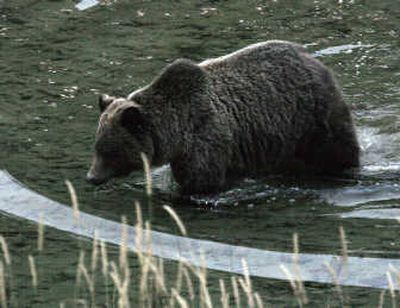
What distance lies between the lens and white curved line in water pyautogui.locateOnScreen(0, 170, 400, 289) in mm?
7750

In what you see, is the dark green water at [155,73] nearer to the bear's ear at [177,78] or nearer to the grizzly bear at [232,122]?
the grizzly bear at [232,122]

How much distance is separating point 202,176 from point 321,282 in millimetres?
1955

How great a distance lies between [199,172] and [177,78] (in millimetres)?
705

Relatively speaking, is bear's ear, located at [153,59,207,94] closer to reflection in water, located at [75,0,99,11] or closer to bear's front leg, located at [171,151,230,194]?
bear's front leg, located at [171,151,230,194]

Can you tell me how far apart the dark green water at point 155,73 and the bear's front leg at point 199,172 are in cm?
11

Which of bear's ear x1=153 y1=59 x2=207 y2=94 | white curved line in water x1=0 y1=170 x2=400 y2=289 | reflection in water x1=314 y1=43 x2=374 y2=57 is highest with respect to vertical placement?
bear's ear x1=153 y1=59 x2=207 y2=94

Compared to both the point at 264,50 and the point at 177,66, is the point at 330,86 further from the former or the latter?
the point at 177,66

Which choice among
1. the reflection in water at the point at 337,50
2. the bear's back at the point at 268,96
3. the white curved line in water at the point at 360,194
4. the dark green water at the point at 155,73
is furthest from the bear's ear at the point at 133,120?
the reflection in water at the point at 337,50


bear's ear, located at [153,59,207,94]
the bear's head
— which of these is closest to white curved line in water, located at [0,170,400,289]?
the bear's head

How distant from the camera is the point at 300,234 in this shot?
338 inches

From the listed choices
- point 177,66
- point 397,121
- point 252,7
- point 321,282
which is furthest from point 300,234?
point 252,7

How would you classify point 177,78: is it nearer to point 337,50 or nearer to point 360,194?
point 360,194

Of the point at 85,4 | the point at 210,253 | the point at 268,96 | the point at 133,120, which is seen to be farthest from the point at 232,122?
the point at 85,4

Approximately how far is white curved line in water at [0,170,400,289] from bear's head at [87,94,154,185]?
0.38 metres
